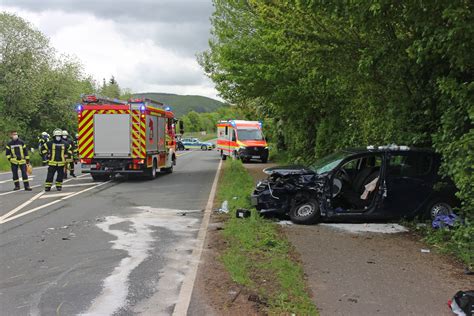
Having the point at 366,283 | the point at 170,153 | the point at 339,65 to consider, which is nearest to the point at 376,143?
the point at 339,65

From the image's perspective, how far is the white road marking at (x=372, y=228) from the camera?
7.98 metres

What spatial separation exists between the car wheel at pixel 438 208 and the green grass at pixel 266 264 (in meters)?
2.77

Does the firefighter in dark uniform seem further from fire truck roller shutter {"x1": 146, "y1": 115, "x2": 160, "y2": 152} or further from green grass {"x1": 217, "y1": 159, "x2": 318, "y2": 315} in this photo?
green grass {"x1": 217, "y1": 159, "x2": 318, "y2": 315}

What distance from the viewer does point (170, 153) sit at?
791 inches

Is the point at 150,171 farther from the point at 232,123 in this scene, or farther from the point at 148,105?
the point at 232,123

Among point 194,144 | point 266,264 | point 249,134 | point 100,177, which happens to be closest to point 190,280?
point 266,264

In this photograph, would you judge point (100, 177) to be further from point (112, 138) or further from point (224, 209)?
point (224, 209)

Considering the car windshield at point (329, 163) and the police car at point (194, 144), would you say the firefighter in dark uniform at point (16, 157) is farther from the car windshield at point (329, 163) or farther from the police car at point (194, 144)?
the police car at point (194, 144)

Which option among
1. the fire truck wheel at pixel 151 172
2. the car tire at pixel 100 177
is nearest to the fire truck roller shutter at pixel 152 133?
the fire truck wheel at pixel 151 172

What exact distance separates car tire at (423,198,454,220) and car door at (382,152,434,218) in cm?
17

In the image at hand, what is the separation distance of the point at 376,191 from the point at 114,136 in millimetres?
10291

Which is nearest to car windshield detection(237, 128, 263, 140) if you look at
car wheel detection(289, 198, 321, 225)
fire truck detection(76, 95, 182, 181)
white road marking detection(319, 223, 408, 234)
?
fire truck detection(76, 95, 182, 181)

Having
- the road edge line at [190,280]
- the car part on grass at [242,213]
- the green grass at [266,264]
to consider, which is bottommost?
the road edge line at [190,280]

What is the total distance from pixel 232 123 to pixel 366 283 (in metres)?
24.9
